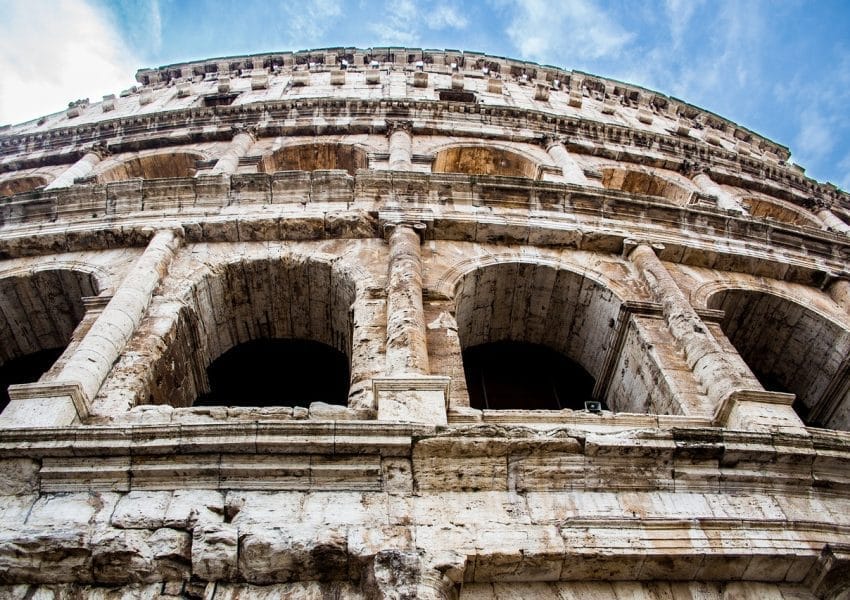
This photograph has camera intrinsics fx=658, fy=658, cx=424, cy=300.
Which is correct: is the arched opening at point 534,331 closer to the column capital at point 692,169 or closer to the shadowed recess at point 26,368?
the shadowed recess at point 26,368

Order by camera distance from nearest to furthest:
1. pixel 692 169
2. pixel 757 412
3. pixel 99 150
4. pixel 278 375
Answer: pixel 757 412, pixel 278 375, pixel 99 150, pixel 692 169

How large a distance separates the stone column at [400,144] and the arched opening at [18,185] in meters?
7.45

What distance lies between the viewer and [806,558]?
174 inches

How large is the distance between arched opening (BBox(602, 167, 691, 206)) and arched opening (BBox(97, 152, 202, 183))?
8.59 m

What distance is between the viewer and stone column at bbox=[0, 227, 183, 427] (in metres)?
5.24

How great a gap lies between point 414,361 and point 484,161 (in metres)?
8.46

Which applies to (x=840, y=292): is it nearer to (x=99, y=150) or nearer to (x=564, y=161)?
(x=564, y=161)

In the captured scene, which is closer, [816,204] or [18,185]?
[18,185]

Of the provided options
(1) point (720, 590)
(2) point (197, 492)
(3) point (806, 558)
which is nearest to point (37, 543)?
(2) point (197, 492)

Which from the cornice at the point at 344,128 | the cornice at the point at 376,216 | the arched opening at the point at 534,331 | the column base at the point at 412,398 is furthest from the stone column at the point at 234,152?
the column base at the point at 412,398

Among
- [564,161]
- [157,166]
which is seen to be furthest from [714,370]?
[157,166]

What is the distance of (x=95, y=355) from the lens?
6020 mm

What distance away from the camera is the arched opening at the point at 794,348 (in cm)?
832

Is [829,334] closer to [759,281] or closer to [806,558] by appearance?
[759,281]
